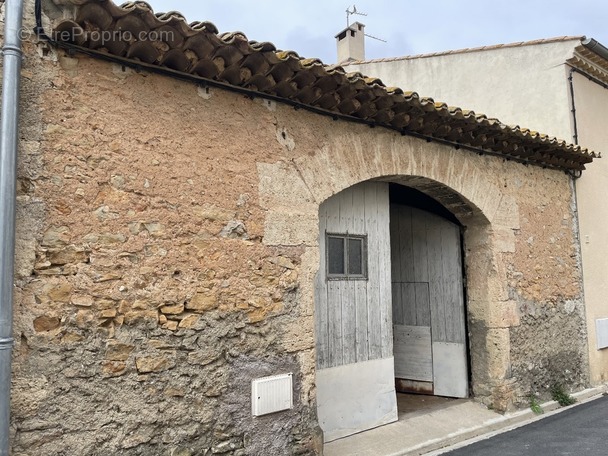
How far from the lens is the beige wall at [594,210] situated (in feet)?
22.7

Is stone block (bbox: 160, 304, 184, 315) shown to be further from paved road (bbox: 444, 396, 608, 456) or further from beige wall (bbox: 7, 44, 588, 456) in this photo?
paved road (bbox: 444, 396, 608, 456)

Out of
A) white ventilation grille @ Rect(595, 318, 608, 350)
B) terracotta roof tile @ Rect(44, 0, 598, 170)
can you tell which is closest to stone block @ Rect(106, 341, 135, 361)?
terracotta roof tile @ Rect(44, 0, 598, 170)

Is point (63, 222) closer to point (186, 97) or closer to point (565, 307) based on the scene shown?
point (186, 97)

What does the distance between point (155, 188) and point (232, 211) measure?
0.57 metres

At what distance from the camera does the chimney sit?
35.0 ft

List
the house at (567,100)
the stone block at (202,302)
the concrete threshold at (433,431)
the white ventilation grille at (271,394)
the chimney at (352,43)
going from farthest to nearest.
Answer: the chimney at (352,43) < the house at (567,100) < the concrete threshold at (433,431) < the white ventilation grille at (271,394) < the stone block at (202,302)

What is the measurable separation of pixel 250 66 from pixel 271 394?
91.1 inches

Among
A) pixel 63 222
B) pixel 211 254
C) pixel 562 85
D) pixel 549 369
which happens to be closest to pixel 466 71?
pixel 562 85

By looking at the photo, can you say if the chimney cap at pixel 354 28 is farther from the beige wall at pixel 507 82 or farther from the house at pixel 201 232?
the house at pixel 201 232

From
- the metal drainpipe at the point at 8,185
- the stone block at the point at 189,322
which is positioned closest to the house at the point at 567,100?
the stone block at the point at 189,322

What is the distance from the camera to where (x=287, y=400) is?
3.66 meters

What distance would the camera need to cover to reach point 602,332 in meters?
7.00

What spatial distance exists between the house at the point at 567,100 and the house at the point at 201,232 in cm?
241

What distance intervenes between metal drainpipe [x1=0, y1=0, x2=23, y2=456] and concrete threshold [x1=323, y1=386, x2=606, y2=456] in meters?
2.58
